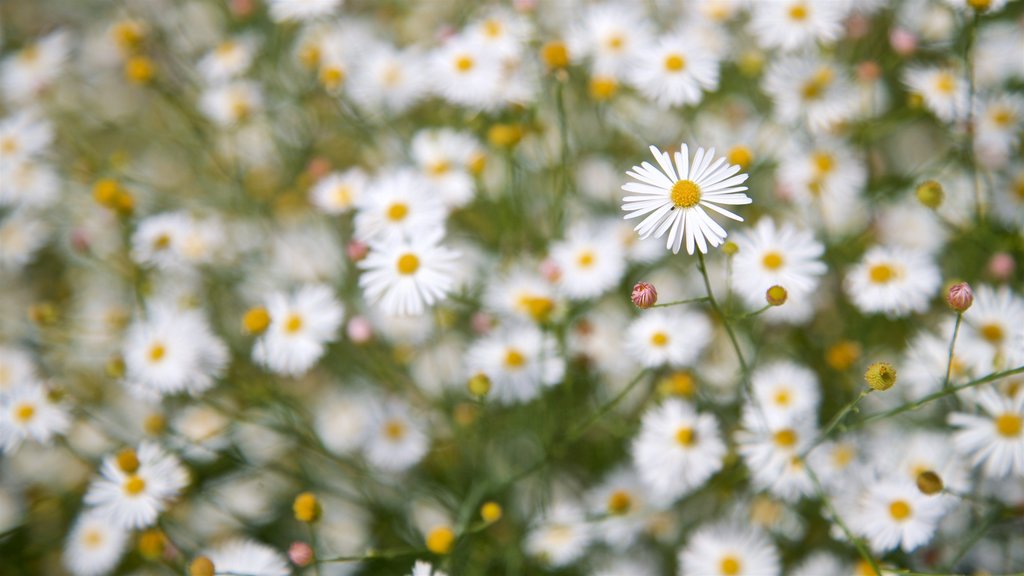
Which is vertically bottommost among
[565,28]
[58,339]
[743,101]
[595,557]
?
[595,557]

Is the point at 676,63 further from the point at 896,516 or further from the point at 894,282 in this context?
the point at 896,516

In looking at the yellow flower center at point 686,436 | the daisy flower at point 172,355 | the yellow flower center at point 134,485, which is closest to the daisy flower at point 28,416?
the daisy flower at point 172,355

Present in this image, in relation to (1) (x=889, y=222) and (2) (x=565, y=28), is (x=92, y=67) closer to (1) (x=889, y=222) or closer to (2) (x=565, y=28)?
(2) (x=565, y=28)

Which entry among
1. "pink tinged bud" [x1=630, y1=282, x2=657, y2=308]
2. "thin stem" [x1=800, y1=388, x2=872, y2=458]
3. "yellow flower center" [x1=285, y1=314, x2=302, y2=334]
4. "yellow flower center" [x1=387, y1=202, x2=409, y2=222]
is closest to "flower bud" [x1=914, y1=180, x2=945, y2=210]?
"thin stem" [x1=800, y1=388, x2=872, y2=458]

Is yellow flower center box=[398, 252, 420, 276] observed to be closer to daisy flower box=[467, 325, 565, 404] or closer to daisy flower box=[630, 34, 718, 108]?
daisy flower box=[467, 325, 565, 404]

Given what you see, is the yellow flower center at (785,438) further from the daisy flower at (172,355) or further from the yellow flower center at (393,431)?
the daisy flower at (172,355)

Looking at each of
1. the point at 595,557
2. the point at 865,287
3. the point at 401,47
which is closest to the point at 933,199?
the point at 865,287

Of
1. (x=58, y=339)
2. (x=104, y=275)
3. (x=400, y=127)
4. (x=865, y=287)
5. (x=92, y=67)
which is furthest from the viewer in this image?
(x=92, y=67)
